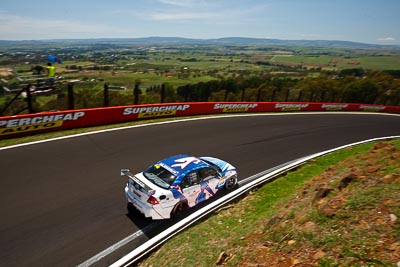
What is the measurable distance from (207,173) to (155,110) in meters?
10.3

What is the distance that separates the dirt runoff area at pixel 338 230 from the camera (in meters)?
4.30

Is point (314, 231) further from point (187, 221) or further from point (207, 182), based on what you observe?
point (207, 182)

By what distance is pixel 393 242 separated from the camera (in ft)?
14.1

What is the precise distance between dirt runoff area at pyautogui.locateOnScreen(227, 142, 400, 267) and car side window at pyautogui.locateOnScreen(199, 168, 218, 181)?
269cm

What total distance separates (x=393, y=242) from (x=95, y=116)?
14541 mm

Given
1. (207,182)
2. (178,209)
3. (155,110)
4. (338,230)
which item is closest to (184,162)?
(207,182)

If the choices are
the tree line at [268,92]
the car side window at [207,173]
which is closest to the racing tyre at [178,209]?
the car side window at [207,173]

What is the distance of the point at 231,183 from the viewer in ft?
33.3

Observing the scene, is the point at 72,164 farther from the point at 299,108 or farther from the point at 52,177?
the point at 299,108

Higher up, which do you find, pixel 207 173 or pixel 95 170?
pixel 207 173

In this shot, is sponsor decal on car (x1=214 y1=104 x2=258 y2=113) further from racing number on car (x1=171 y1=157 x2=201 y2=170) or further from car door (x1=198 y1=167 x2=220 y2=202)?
racing number on car (x1=171 y1=157 x2=201 y2=170)

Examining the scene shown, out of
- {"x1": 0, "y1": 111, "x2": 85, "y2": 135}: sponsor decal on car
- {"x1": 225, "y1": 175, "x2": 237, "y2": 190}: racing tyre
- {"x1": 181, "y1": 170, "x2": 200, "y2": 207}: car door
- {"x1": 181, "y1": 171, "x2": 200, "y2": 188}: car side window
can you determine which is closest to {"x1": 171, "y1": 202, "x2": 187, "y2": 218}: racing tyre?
{"x1": 181, "y1": 170, "x2": 200, "y2": 207}: car door

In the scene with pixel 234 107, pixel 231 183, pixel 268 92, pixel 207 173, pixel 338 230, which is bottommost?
pixel 268 92

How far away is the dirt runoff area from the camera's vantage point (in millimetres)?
4297
